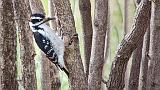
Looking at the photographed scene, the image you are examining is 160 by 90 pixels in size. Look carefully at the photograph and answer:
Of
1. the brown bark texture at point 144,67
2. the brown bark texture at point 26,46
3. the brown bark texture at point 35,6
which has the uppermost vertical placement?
the brown bark texture at point 35,6

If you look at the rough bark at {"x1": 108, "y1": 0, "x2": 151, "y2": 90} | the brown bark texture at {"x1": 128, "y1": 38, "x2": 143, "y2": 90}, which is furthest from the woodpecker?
the brown bark texture at {"x1": 128, "y1": 38, "x2": 143, "y2": 90}

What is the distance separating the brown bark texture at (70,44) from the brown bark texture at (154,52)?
1.64 feet

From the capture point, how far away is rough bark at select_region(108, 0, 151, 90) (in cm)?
154

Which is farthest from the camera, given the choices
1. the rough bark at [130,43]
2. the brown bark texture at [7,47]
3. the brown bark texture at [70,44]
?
the brown bark texture at [7,47]

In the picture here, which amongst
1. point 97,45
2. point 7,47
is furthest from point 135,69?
point 7,47

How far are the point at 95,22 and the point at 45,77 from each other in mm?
519

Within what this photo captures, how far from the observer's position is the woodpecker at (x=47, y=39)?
181 centimetres

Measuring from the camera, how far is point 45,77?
2264 mm

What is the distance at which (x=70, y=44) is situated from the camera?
139 centimetres

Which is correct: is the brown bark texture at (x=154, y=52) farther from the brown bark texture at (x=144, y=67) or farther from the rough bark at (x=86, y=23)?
the rough bark at (x=86, y=23)

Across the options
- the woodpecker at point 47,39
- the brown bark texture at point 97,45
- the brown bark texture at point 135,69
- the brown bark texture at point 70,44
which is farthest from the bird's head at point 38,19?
the brown bark texture at point 135,69

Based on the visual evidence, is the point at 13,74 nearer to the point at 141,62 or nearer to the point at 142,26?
the point at 142,26

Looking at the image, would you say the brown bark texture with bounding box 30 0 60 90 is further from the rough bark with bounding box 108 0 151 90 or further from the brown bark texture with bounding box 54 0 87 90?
the brown bark texture with bounding box 54 0 87 90

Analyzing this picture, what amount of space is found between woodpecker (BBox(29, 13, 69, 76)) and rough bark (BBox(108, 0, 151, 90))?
27cm
